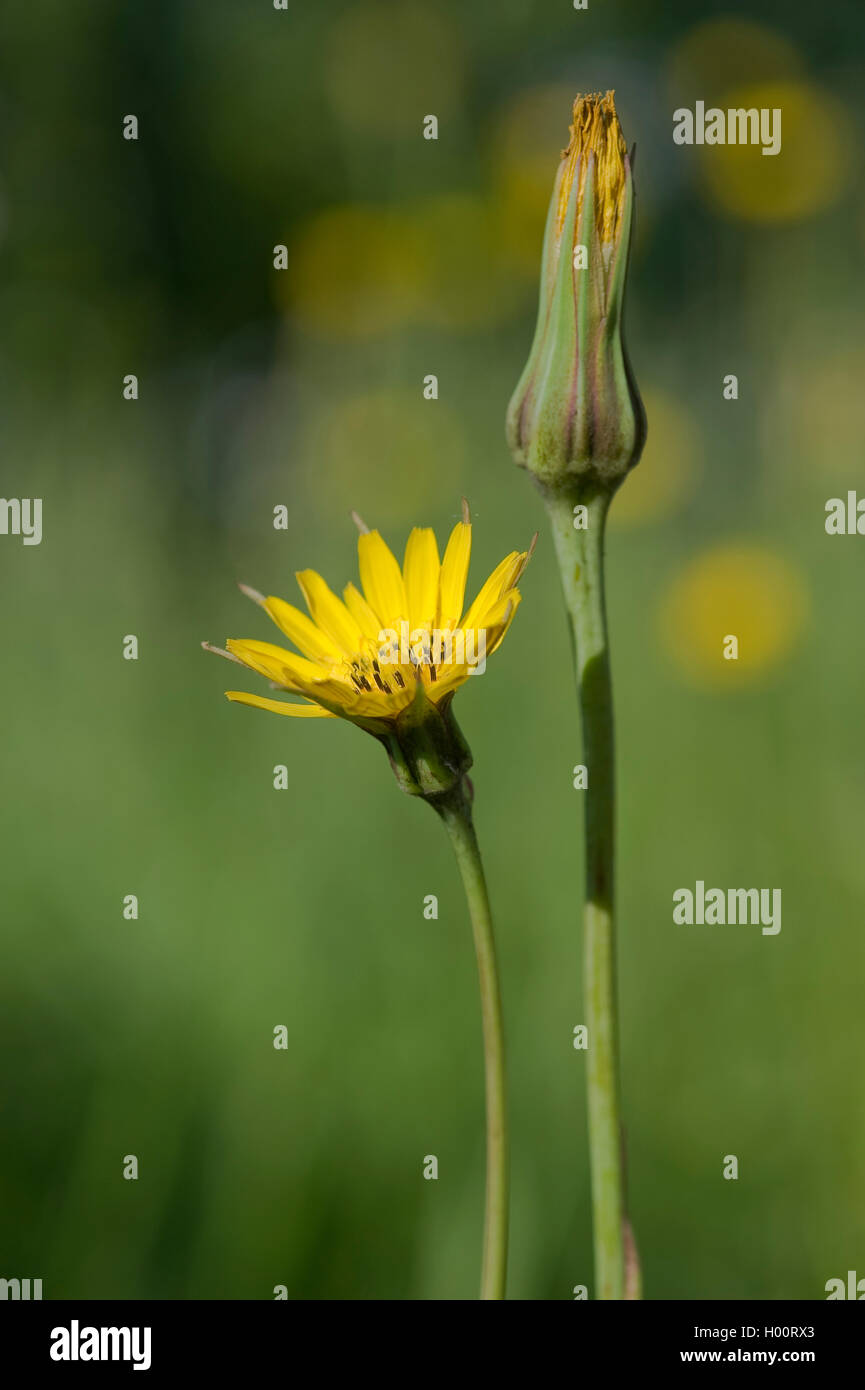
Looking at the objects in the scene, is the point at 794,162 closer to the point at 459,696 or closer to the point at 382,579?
the point at 459,696

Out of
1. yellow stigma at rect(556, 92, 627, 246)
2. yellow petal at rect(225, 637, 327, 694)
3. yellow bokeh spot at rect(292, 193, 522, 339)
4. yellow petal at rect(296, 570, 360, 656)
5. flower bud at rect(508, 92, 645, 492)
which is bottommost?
yellow petal at rect(225, 637, 327, 694)

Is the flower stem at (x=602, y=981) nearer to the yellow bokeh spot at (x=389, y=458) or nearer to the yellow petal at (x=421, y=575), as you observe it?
the yellow petal at (x=421, y=575)

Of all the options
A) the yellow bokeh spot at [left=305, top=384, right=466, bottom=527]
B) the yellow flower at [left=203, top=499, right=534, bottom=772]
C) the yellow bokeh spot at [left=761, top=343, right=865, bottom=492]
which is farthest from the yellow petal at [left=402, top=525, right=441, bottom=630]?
the yellow bokeh spot at [left=761, top=343, right=865, bottom=492]

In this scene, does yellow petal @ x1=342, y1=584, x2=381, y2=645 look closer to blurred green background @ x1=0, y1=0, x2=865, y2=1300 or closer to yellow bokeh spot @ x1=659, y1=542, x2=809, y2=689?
blurred green background @ x1=0, y1=0, x2=865, y2=1300

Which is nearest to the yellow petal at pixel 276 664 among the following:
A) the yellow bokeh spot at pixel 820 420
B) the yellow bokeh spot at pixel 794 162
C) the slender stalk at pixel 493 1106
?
the slender stalk at pixel 493 1106

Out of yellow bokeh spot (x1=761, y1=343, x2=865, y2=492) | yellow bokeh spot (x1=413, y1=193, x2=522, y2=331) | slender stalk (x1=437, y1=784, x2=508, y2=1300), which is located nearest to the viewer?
slender stalk (x1=437, y1=784, x2=508, y2=1300)

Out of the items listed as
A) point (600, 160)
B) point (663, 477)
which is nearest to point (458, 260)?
point (663, 477)
